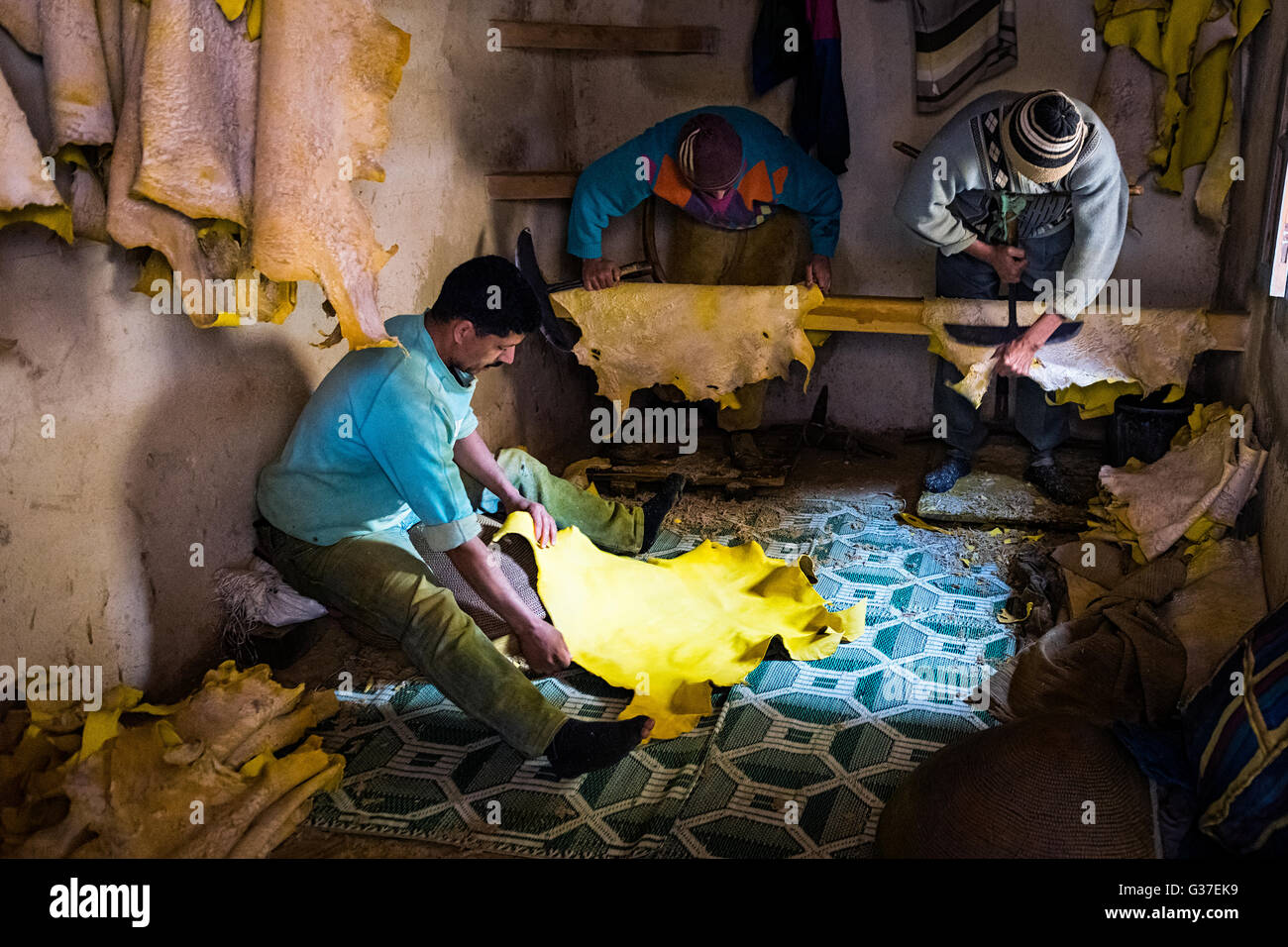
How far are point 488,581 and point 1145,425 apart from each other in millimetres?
2710

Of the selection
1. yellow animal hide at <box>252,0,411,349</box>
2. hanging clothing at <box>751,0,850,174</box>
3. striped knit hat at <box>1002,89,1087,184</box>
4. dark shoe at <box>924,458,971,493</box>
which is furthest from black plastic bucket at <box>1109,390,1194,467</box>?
yellow animal hide at <box>252,0,411,349</box>

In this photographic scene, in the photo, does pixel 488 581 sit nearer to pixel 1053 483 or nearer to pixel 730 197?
pixel 730 197

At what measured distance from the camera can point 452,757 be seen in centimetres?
274

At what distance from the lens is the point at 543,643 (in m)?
2.81

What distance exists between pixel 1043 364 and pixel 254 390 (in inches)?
109

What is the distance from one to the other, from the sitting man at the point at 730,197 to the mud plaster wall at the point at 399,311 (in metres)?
0.38

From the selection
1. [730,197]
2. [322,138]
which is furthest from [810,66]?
[322,138]

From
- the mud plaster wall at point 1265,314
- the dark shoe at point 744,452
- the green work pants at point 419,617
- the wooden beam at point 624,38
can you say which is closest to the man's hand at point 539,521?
the green work pants at point 419,617

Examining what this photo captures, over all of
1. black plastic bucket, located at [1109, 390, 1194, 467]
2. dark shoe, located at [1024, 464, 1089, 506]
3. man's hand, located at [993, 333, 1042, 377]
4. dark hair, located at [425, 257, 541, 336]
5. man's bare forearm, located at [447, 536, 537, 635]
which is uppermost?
dark hair, located at [425, 257, 541, 336]

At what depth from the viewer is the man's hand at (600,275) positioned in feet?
14.2

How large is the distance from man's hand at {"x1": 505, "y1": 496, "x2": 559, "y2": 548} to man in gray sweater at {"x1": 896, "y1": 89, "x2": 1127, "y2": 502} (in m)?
1.77

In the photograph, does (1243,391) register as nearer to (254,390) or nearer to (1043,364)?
(1043,364)

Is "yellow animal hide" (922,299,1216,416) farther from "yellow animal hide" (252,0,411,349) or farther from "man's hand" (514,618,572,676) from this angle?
"yellow animal hide" (252,0,411,349)

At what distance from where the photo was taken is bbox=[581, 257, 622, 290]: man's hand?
4.32 meters
